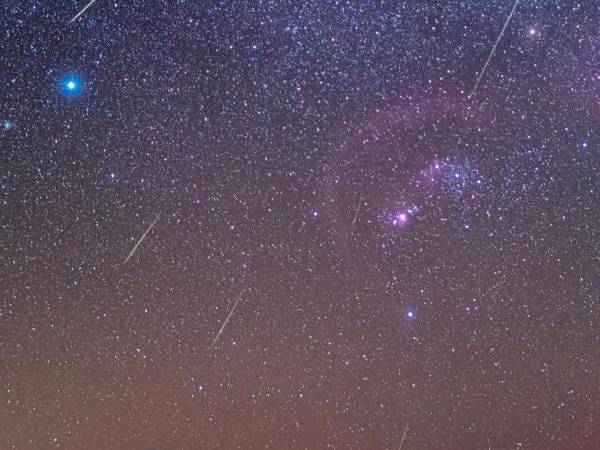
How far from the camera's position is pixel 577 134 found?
794 mm

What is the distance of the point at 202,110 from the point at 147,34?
0.42 feet

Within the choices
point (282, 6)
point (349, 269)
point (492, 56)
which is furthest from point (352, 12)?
point (349, 269)

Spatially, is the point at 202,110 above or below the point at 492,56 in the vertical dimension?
below

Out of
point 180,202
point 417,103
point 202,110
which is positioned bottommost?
point 180,202

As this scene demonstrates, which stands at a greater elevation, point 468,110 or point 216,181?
point 468,110

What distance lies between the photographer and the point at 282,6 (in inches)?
30.7

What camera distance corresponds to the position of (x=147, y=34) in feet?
2.61

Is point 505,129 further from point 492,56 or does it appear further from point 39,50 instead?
point 39,50

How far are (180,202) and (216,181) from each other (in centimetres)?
6

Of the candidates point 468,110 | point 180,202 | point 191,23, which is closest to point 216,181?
point 180,202

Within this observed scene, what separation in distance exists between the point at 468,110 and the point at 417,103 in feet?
0.23

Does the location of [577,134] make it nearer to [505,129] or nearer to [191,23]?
[505,129]

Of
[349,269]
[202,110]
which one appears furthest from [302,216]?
[202,110]

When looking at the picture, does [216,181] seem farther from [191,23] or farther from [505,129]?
[505,129]
